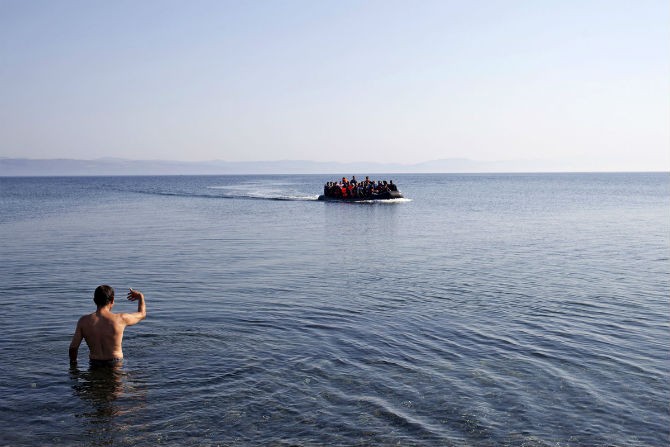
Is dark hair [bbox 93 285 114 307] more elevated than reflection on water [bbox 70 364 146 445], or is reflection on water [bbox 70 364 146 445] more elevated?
dark hair [bbox 93 285 114 307]

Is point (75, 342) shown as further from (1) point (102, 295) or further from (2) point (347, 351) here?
(2) point (347, 351)

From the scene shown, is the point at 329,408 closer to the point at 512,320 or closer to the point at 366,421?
the point at 366,421

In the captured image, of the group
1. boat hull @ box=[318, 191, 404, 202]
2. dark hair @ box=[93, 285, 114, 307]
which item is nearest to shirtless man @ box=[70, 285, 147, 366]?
dark hair @ box=[93, 285, 114, 307]

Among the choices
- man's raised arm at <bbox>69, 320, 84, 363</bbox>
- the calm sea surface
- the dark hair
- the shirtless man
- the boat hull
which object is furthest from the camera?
the boat hull

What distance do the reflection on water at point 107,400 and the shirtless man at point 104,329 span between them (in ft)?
0.60

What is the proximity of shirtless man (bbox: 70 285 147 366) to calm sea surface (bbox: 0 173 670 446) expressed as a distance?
1.20 ft

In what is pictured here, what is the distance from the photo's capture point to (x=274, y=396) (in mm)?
9070

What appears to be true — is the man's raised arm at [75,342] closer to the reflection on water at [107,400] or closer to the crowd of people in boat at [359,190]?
the reflection on water at [107,400]

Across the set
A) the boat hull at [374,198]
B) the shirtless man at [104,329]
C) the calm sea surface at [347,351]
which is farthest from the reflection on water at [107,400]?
the boat hull at [374,198]

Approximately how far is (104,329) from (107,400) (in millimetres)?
1405

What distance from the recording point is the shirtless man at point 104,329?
9617 mm

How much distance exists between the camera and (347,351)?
1138 centimetres

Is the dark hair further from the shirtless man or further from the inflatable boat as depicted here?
the inflatable boat

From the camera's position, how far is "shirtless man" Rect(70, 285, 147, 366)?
31.6 ft
